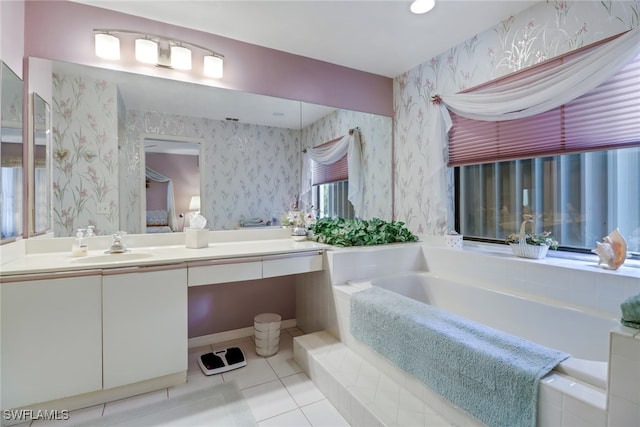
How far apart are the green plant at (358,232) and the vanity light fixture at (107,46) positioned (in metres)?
1.85

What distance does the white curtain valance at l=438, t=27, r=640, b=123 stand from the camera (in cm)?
153

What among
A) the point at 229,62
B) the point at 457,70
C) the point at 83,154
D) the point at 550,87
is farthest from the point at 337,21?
the point at 83,154

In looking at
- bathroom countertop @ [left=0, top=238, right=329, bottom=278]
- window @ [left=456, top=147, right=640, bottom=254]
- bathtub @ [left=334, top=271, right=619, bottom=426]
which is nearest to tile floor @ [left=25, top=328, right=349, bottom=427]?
bathtub @ [left=334, top=271, right=619, bottom=426]

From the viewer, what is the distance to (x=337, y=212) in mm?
3010

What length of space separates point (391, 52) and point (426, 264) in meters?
1.84

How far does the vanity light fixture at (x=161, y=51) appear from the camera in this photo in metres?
1.88

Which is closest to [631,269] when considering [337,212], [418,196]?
[418,196]

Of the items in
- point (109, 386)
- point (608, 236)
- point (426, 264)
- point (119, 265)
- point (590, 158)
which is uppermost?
point (590, 158)

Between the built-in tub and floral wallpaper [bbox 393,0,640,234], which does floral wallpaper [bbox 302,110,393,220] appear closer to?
floral wallpaper [bbox 393,0,640,234]

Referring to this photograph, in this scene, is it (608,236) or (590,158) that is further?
(590,158)

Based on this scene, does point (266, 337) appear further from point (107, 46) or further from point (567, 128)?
point (567, 128)

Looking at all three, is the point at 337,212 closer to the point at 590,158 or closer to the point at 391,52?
the point at 391,52

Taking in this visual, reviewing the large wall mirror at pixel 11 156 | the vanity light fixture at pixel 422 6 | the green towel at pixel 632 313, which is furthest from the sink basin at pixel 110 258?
the vanity light fixture at pixel 422 6

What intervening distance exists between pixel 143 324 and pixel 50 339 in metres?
0.38
